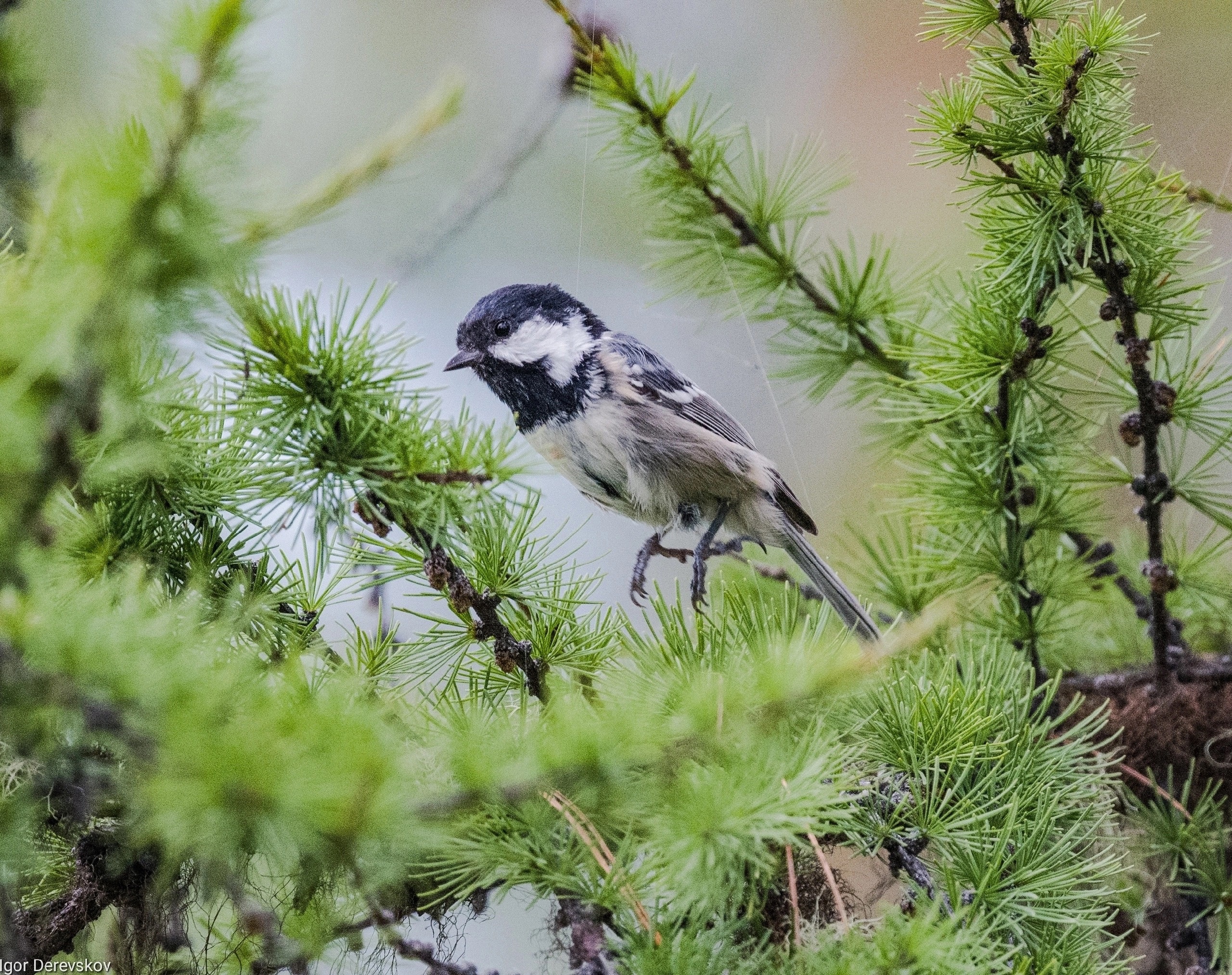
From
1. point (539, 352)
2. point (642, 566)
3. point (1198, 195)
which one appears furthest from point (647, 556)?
point (1198, 195)

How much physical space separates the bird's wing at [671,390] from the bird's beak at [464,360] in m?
0.18

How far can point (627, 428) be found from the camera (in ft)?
3.05

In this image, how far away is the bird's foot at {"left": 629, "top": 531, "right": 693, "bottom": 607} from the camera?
83 centimetres

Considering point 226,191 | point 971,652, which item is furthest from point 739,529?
point 226,191

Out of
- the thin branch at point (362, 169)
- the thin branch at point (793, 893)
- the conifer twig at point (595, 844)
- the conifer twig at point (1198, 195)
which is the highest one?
the conifer twig at point (1198, 195)

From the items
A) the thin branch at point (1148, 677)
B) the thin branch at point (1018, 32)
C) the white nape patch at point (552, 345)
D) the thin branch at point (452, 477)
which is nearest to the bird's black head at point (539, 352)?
the white nape patch at point (552, 345)

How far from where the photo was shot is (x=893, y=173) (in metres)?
1.18

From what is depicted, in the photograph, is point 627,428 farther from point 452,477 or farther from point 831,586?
point 452,477

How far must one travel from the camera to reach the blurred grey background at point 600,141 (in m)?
0.79

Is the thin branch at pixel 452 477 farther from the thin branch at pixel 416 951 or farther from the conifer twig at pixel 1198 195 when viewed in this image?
the conifer twig at pixel 1198 195

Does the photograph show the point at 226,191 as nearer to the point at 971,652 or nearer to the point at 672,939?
the point at 672,939

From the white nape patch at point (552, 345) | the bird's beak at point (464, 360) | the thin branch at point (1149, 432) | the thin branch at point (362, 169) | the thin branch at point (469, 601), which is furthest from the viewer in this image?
the white nape patch at point (552, 345)

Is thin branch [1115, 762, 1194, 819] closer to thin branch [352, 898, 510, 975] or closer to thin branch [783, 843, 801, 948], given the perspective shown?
thin branch [783, 843, 801, 948]

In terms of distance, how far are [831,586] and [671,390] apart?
0.26m
